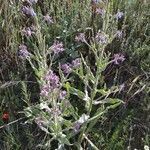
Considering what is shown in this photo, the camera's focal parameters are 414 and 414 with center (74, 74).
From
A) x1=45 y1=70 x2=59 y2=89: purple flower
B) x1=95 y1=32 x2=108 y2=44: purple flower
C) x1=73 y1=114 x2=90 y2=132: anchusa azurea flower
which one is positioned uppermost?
x1=95 y1=32 x2=108 y2=44: purple flower

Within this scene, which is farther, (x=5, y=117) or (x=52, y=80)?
(x=5, y=117)

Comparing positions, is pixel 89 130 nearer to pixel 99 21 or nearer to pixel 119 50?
pixel 119 50

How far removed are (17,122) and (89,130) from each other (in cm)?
41

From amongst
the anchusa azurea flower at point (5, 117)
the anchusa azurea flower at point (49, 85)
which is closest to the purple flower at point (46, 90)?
the anchusa azurea flower at point (49, 85)

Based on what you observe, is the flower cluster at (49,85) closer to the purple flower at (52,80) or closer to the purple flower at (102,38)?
the purple flower at (52,80)

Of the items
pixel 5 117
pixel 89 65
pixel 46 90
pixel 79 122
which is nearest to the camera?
pixel 46 90

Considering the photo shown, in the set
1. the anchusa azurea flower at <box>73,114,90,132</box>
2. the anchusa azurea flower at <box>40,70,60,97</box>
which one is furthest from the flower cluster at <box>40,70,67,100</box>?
the anchusa azurea flower at <box>73,114,90,132</box>

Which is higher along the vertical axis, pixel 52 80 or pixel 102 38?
pixel 102 38

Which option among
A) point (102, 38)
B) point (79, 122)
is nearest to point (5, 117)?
point (79, 122)

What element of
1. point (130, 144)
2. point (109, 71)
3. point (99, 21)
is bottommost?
point (130, 144)

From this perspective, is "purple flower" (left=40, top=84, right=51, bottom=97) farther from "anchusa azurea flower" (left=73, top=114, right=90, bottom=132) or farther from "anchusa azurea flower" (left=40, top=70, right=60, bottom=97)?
"anchusa azurea flower" (left=73, top=114, right=90, bottom=132)

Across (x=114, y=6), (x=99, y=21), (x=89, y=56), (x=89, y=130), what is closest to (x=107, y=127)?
(x=89, y=130)

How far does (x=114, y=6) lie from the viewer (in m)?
2.72

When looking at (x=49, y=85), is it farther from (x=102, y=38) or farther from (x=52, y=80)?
(x=102, y=38)
